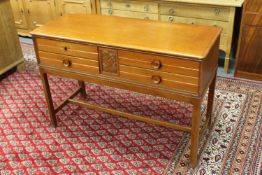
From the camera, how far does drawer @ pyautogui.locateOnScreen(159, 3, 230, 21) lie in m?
3.26

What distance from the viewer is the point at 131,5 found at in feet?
12.1

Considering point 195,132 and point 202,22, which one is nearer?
point 195,132

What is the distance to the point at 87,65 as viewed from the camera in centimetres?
231

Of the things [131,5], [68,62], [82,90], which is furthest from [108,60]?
[131,5]

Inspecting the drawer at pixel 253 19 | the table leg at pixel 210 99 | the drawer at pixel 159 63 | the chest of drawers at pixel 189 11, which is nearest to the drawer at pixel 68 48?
the drawer at pixel 159 63

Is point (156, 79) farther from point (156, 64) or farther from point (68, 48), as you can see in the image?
point (68, 48)

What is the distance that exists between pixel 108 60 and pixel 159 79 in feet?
1.27

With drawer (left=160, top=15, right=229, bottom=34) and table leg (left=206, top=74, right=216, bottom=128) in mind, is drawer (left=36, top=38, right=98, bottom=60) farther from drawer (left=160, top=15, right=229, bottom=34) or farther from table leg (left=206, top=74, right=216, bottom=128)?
drawer (left=160, top=15, right=229, bottom=34)

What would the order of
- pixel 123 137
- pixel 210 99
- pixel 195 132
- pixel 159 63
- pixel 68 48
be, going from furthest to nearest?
pixel 123 137 → pixel 210 99 → pixel 68 48 → pixel 195 132 → pixel 159 63

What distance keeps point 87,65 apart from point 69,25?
394mm

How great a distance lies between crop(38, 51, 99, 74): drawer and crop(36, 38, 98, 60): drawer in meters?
0.03

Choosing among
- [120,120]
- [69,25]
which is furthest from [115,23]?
[120,120]

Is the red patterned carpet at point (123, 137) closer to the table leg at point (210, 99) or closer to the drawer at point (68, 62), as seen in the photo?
the table leg at point (210, 99)

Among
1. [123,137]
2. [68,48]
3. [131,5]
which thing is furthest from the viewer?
[131,5]
